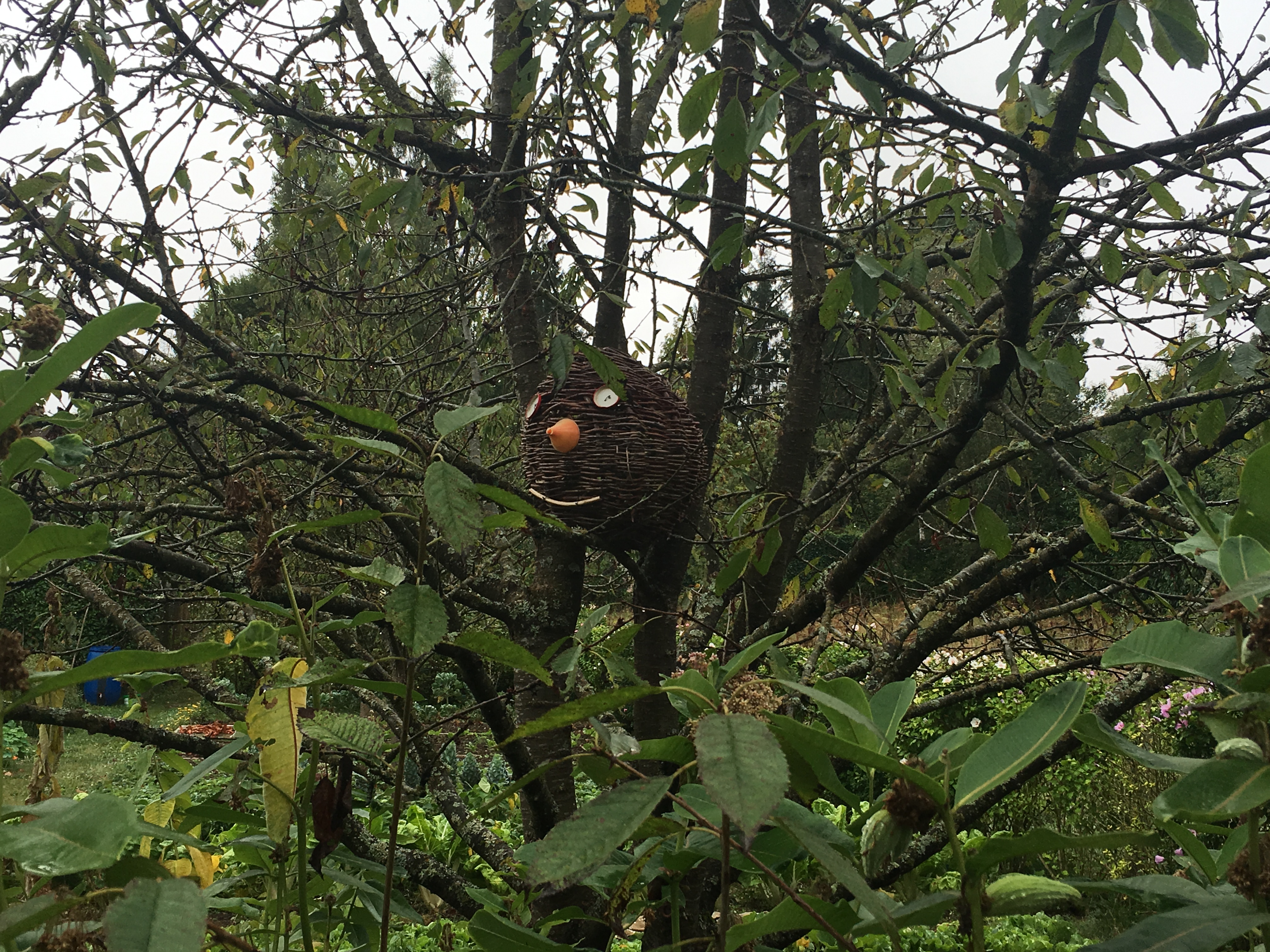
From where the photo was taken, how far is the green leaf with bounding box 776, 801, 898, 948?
15.3 inches

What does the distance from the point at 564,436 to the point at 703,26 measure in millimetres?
1039

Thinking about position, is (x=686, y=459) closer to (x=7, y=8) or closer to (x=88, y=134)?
(x=88, y=134)

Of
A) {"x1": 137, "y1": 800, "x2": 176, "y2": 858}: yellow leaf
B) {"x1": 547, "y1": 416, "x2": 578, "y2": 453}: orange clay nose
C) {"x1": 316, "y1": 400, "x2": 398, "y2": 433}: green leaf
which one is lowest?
{"x1": 137, "y1": 800, "x2": 176, "y2": 858}: yellow leaf

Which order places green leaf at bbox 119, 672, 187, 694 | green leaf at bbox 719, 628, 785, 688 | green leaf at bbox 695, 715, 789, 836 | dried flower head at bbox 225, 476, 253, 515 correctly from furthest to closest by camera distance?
dried flower head at bbox 225, 476, 253, 515 < green leaf at bbox 119, 672, 187, 694 < green leaf at bbox 719, 628, 785, 688 < green leaf at bbox 695, 715, 789, 836

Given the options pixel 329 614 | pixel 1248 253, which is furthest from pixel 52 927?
pixel 1248 253

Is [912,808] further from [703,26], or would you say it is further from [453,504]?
[703,26]

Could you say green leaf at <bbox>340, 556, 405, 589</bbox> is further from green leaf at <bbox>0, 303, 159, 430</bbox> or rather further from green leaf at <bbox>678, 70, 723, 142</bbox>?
green leaf at <bbox>678, 70, 723, 142</bbox>

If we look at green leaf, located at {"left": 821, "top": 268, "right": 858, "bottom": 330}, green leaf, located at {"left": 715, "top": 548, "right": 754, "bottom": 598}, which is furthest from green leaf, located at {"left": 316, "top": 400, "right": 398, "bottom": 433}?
green leaf, located at {"left": 821, "top": 268, "right": 858, "bottom": 330}

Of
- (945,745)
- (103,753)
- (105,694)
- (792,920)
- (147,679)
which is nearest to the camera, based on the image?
(792,920)

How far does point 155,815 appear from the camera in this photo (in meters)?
0.90

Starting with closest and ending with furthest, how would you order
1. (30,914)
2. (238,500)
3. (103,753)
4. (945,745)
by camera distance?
(30,914) < (945,745) < (238,500) < (103,753)

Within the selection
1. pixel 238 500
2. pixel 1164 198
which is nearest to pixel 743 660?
pixel 238 500

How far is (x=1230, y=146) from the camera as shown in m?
1.44

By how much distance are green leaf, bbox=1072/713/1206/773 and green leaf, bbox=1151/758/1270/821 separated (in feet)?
0.08
